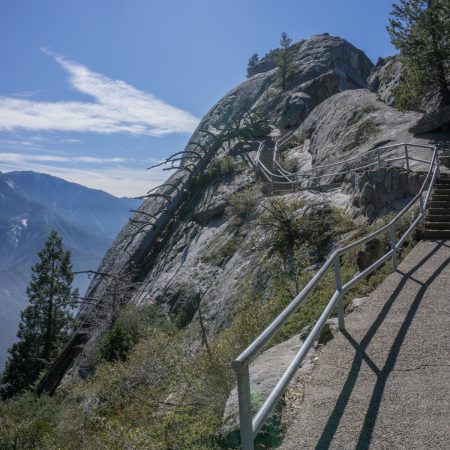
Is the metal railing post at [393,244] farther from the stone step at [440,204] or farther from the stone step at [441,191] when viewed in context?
the stone step at [441,191]

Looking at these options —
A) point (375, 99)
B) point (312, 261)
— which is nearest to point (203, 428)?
point (312, 261)

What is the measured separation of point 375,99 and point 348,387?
25.0 m

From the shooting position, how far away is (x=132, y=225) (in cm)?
A: 3459

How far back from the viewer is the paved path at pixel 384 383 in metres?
4.00

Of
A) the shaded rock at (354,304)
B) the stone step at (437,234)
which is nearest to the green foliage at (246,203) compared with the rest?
the stone step at (437,234)

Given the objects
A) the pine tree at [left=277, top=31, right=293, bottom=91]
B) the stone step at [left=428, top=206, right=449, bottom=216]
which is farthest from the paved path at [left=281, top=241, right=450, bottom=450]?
the pine tree at [left=277, top=31, right=293, bottom=91]

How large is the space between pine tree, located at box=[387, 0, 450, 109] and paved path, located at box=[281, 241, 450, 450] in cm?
1638

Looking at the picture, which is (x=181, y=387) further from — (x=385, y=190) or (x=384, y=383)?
(x=385, y=190)

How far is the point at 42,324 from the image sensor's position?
39.8 metres

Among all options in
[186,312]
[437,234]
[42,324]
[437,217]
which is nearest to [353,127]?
[186,312]

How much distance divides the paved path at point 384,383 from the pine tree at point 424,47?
16.4 m

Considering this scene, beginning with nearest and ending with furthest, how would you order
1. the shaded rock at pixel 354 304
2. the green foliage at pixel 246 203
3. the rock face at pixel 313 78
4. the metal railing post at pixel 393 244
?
1. the shaded rock at pixel 354 304
2. the metal railing post at pixel 393 244
3. the green foliage at pixel 246 203
4. the rock face at pixel 313 78

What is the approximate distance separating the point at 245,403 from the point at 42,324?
39.8m

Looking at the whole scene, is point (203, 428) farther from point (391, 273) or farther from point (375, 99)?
point (375, 99)
